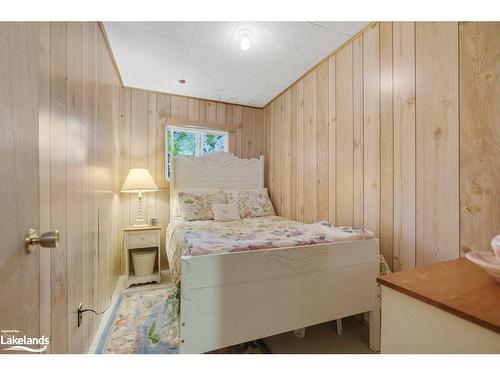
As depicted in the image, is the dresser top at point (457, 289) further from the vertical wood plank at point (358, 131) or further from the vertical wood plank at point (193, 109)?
the vertical wood plank at point (193, 109)

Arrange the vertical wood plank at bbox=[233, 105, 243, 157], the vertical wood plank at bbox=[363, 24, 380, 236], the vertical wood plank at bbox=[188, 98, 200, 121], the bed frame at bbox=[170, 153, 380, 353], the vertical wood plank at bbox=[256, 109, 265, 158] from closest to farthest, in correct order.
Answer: the bed frame at bbox=[170, 153, 380, 353], the vertical wood plank at bbox=[363, 24, 380, 236], the vertical wood plank at bbox=[188, 98, 200, 121], the vertical wood plank at bbox=[233, 105, 243, 157], the vertical wood plank at bbox=[256, 109, 265, 158]

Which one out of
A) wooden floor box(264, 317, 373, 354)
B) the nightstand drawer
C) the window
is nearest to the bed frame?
wooden floor box(264, 317, 373, 354)

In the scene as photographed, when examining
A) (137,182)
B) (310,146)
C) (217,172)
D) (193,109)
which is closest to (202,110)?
(193,109)

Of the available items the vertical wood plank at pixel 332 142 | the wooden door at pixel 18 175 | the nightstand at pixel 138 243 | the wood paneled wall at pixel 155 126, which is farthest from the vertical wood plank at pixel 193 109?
the wooden door at pixel 18 175

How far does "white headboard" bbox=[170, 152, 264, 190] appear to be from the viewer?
116 inches

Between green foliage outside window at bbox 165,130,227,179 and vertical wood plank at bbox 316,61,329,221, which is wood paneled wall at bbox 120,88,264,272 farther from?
vertical wood plank at bbox 316,61,329,221

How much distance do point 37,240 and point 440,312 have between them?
1180 mm

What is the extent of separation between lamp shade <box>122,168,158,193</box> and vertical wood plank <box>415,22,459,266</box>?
2.60 metres

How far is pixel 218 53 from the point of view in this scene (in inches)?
85.6

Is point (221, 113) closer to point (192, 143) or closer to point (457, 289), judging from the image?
point (192, 143)

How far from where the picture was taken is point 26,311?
66 cm

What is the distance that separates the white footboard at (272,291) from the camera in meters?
1.12

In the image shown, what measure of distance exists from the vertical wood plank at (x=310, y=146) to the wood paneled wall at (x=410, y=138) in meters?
0.02
